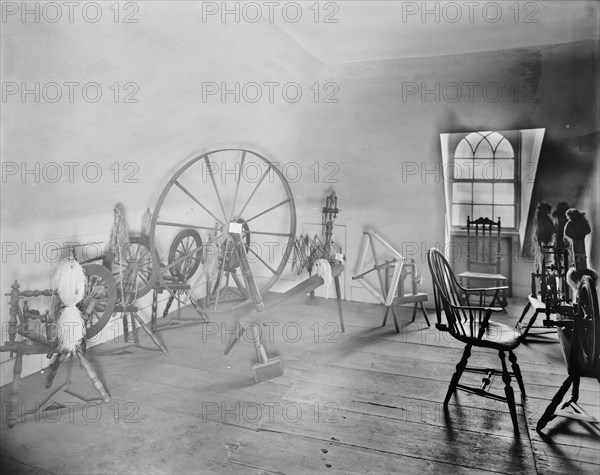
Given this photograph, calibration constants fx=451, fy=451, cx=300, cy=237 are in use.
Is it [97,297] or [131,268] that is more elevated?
[131,268]

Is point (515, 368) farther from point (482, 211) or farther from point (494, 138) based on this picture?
point (494, 138)

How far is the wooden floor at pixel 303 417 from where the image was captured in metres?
1.75

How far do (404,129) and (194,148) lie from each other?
1.13 m

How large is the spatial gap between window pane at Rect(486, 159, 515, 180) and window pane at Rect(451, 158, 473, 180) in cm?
8

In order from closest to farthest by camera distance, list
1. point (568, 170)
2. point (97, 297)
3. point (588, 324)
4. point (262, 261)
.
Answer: point (588, 324) < point (568, 170) < point (97, 297) < point (262, 261)

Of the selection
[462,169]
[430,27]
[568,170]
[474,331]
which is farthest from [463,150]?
[474,331]

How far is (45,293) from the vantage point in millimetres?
2090

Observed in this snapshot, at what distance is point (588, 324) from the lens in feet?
5.91

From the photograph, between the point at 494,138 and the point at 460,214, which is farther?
the point at 460,214

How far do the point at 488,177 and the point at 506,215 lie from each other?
0.20m

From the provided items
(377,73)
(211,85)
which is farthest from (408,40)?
(211,85)

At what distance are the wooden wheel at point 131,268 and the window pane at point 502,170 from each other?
188 centimetres

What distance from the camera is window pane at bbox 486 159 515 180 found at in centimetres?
203

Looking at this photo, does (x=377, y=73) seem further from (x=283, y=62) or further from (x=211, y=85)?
(x=211, y=85)
